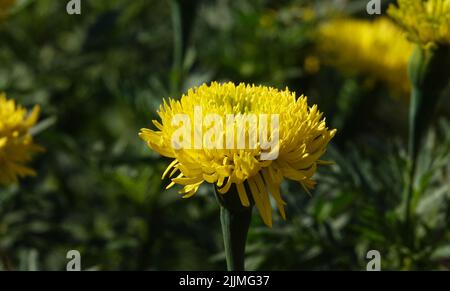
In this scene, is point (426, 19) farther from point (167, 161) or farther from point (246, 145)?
point (167, 161)

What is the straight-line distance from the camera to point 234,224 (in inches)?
37.1

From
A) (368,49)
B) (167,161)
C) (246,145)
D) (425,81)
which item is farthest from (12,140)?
(368,49)

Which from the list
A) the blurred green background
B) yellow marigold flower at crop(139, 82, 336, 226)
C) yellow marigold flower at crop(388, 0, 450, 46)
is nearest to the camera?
yellow marigold flower at crop(139, 82, 336, 226)

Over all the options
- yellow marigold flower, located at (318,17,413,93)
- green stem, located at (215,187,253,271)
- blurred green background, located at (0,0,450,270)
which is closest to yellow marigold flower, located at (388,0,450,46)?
blurred green background, located at (0,0,450,270)

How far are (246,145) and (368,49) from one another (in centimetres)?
117

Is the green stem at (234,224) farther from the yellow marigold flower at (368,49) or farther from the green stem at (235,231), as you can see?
the yellow marigold flower at (368,49)

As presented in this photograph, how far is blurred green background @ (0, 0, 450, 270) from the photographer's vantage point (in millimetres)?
1404

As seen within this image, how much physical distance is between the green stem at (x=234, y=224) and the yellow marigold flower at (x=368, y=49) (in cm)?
104

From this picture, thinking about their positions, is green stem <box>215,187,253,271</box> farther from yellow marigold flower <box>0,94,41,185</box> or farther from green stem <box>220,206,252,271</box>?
yellow marigold flower <box>0,94,41,185</box>

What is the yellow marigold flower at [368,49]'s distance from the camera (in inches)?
73.5

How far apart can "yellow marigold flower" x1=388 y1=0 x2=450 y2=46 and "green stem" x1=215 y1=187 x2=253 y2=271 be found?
0.46m

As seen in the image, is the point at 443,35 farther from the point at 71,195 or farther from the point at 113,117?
the point at 113,117

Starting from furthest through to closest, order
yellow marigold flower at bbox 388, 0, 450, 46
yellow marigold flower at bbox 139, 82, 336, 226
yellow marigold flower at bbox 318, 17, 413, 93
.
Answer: yellow marigold flower at bbox 318, 17, 413, 93, yellow marigold flower at bbox 388, 0, 450, 46, yellow marigold flower at bbox 139, 82, 336, 226

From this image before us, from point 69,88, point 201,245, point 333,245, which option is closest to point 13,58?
point 69,88
